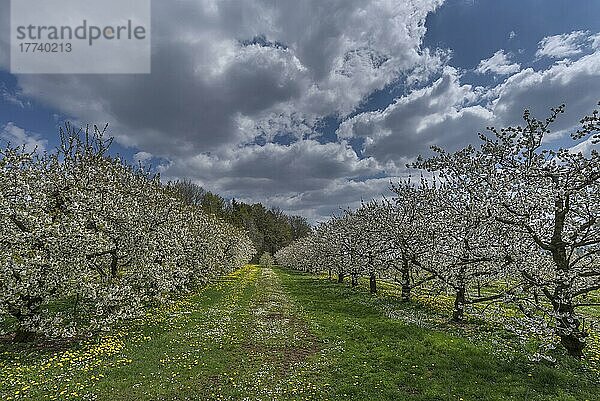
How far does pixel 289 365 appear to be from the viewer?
45.5 ft

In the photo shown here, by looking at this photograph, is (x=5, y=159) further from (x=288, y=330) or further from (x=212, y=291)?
(x=212, y=291)

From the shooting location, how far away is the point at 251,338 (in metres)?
17.9

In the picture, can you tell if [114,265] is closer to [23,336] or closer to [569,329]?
[23,336]

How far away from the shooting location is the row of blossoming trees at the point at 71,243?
14.3 m

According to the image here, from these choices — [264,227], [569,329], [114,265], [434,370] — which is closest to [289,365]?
[434,370]

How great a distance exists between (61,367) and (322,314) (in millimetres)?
15231

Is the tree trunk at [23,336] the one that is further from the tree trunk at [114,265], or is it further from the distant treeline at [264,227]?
the distant treeline at [264,227]

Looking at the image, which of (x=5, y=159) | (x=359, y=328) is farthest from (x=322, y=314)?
(x=5, y=159)

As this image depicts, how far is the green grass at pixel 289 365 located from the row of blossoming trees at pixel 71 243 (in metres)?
1.87

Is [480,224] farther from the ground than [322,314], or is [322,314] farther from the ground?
[480,224]

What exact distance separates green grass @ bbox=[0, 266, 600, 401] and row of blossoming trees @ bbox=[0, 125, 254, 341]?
187cm

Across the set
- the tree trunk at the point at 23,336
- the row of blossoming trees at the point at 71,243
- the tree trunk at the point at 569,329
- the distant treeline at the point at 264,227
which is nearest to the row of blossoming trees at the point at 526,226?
the tree trunk at the point at 569,329

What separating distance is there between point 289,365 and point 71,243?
10273 millimetres

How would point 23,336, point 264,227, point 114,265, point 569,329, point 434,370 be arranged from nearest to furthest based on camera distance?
point 569,329, point 434,370, point 23,336, point 114,265, point 264,227
